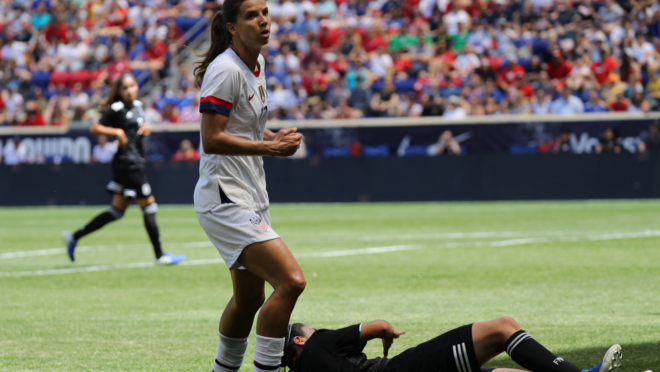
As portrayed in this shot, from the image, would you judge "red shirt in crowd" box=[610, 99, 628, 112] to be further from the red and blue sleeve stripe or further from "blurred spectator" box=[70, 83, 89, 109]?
the red and blue sleeve stripe

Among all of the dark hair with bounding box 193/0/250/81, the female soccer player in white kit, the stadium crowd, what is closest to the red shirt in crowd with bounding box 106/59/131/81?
the stadium crowd

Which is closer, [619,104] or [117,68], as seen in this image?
[619,104]

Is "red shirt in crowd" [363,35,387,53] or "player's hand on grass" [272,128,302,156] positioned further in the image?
"red shirt in crowd" [363,35,387,53]

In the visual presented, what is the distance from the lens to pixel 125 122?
1122cm

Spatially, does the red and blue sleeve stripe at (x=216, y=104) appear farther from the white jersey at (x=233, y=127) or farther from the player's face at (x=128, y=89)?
the player's face at (x=128, y=89)

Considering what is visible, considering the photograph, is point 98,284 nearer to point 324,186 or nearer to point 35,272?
point 35,272

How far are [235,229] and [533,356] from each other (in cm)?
156

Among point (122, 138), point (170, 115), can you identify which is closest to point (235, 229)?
point (122, 138)

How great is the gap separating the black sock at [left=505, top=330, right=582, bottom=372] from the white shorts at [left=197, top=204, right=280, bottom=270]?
127cm

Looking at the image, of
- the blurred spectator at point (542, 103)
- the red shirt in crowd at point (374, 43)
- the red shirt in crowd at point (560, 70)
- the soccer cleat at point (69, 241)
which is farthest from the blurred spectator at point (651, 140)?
the soccer cleat at point (69, 241)

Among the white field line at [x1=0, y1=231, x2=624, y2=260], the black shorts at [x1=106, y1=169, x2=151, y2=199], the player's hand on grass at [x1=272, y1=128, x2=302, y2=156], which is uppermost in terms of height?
the player's hand on grass at [x1=272, y1=128, x2=302, y2=156]

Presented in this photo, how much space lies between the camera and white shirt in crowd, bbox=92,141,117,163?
23812 mm

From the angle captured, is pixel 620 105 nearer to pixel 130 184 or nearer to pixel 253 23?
pixel 130 184

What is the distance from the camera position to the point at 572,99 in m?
21.0
